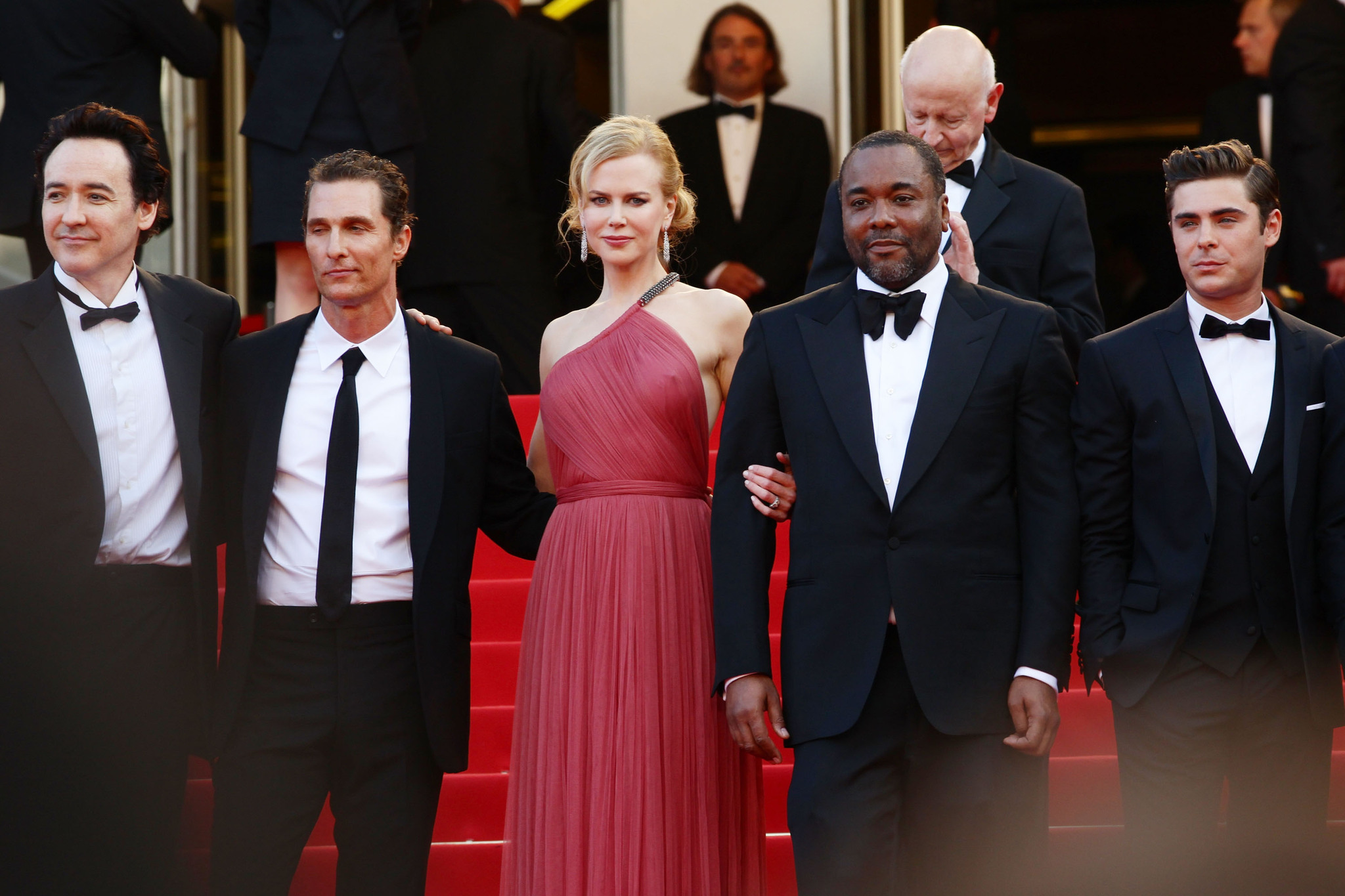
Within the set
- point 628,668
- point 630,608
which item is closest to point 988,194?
point 630,608

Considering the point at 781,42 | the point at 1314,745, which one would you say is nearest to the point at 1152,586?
the point at 1314,745

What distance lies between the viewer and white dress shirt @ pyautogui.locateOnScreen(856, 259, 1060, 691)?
3.20m

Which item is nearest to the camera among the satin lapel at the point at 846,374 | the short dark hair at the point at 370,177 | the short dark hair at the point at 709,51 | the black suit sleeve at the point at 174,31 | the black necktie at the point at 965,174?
the satin lapel at the point at 846,374

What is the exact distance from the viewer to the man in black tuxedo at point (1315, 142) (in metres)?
6.84

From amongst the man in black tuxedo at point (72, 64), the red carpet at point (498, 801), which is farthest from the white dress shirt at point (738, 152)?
the red carpet at point (498, 801)

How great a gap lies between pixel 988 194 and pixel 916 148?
2.64 feet

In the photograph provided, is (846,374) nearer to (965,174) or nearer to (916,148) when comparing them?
(916,148)

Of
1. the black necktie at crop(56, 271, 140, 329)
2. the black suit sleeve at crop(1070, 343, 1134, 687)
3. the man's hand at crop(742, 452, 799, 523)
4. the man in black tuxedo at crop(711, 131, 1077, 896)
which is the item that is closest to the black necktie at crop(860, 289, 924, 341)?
the man in black tuxedo at crop(711, 131, 1077, 896)

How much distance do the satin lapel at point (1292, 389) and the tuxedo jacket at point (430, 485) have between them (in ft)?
5.77

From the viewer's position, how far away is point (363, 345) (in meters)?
3.72

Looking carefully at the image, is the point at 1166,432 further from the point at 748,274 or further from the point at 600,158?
the point at 748,274

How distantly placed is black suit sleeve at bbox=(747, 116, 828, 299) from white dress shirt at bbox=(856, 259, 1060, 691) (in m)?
4.59

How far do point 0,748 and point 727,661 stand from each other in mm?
1519

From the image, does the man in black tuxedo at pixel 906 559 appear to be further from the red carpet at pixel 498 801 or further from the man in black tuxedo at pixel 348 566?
the red carpet at pixel 498 801
